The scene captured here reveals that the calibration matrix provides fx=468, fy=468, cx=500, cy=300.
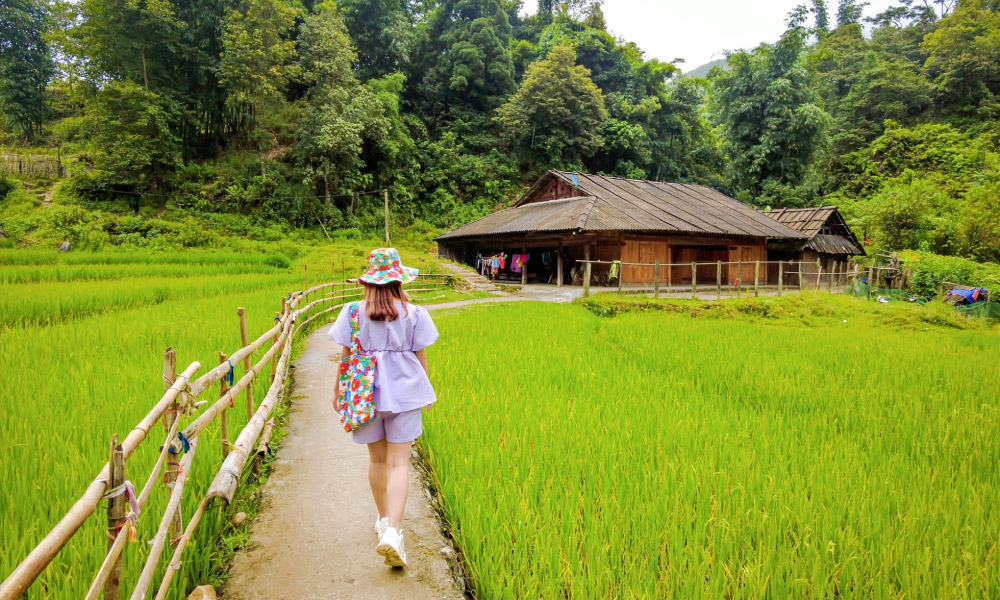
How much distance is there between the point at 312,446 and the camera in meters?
3.55

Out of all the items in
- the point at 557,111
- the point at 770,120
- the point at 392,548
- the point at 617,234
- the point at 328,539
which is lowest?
the point at 328,539

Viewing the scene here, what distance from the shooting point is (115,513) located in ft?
4.50

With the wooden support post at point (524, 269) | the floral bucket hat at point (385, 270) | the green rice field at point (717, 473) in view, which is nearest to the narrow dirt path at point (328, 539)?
the green rice field at point (717, 473)

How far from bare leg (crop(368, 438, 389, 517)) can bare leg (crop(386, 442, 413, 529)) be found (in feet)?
0.20

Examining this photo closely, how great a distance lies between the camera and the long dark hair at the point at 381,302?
2.21m

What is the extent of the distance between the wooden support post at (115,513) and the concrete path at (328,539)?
0.66 metres

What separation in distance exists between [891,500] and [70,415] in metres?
5.15

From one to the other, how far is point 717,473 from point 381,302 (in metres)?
2.25

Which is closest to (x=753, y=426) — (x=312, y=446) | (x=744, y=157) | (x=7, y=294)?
(x=312, y=446)

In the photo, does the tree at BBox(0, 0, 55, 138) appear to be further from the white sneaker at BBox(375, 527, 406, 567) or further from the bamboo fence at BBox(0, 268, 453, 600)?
the white sneaker at BBox(375, 527, 406, 567)

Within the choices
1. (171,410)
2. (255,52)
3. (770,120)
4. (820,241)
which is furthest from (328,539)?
(770,120)

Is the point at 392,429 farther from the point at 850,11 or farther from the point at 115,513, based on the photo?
the point at 850,11

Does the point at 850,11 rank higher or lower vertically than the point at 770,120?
higher

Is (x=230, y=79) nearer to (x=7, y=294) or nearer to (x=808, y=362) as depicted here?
(x=7, y=294)
